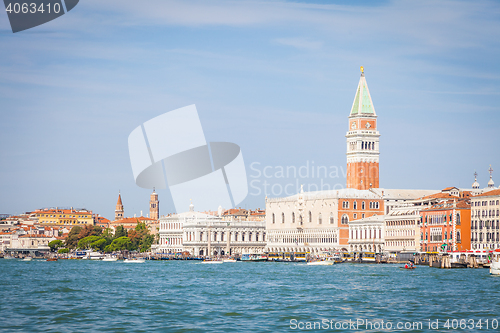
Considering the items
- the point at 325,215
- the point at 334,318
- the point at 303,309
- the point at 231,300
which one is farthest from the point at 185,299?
the point at 325,215

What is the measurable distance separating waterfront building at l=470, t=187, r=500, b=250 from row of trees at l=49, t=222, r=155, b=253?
7131 centimetres

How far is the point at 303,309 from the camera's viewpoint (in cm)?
3806

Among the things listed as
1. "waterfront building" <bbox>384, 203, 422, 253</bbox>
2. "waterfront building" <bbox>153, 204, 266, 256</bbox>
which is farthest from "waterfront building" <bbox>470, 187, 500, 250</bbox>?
"waterfront building" <bbox>153, 204, 266, 256</bbox>

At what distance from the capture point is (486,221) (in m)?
92.2

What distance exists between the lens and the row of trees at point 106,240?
150 metres

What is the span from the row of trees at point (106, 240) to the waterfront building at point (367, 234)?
43.9m

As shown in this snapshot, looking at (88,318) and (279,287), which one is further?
(279,287)

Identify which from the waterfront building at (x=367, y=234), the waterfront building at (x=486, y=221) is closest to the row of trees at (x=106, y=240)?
the waterfront building at (x=367, y=234)

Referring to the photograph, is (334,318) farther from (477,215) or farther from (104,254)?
(104,254)

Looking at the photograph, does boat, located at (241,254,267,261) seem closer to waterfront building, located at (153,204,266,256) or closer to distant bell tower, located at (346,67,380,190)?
waterfront building, located at (153,204,266,256)

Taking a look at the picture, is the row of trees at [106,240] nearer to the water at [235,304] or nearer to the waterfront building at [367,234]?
the waterfront building at [367,234]

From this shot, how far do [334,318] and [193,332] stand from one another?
252 inches

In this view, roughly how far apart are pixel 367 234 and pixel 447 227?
2418cm

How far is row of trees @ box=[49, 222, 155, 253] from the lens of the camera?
491ft
